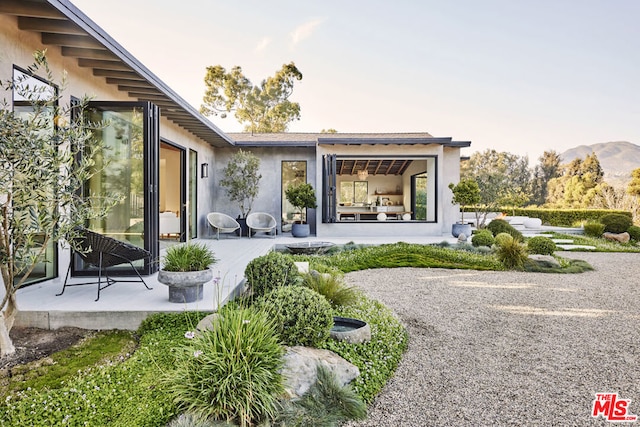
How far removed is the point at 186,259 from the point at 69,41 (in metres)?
2.91

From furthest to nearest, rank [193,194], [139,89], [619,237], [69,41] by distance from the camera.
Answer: [619,237]
[193,194]
[139,89]
[69,41]

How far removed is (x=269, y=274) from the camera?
14.8 feet

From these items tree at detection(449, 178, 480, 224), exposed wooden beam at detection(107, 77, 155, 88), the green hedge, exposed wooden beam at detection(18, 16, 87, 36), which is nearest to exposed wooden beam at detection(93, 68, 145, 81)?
exposed wooden beam at detection(107, 77, 155, 88)

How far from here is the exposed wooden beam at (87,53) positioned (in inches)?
198

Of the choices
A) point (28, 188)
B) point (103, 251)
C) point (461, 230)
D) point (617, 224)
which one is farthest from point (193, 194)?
point (617, 224)

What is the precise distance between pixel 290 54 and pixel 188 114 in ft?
70.2

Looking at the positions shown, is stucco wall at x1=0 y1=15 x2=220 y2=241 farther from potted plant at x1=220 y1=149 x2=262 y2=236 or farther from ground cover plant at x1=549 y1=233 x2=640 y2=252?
ground cover plant at x1=549 y1=233 x2=640 y2=252

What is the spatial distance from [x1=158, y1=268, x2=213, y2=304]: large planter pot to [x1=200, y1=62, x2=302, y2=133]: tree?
2506 centimetres

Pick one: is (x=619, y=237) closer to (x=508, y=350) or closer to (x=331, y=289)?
(x=508, y=350)

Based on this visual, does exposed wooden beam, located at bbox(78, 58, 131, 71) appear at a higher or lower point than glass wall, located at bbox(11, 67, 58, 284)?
higher

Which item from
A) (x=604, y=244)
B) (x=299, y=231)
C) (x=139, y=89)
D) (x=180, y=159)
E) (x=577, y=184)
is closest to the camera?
(x=139, y=89)

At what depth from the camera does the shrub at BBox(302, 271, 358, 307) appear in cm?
484

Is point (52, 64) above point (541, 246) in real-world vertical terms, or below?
above

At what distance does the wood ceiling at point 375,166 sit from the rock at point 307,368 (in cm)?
1433
